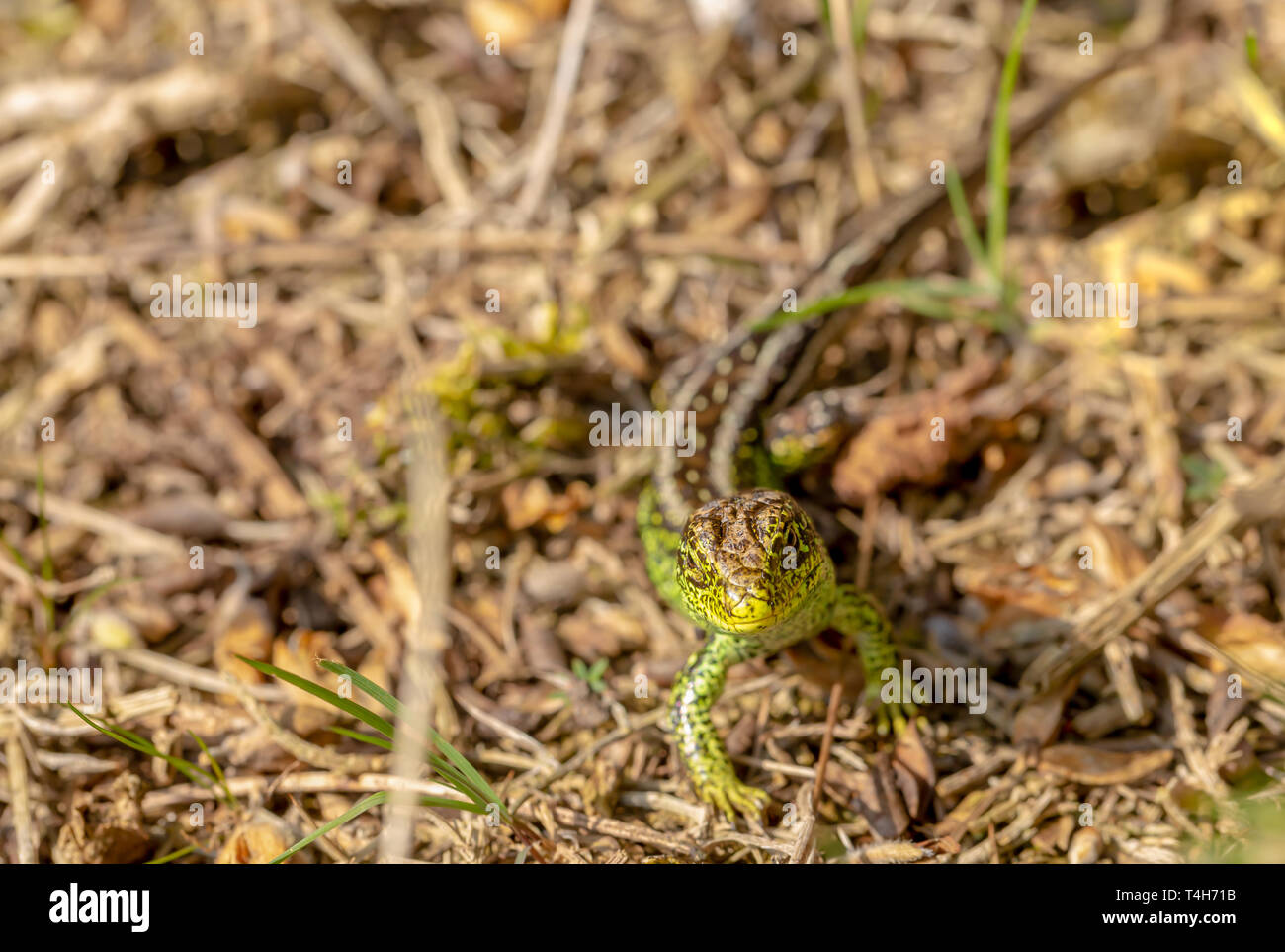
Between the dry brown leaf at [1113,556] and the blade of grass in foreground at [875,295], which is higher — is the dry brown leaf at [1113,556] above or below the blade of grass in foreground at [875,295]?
below

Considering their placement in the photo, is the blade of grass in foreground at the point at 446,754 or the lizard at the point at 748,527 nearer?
the blade of grass in foreground at the point at 446,754

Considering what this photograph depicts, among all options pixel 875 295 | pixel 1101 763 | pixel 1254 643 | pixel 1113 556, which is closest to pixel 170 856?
pixel 1101 763

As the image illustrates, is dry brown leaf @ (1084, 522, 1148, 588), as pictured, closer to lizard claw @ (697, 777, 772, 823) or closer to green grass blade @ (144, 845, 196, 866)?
lizard claw @ (697, 777, 772, 823)

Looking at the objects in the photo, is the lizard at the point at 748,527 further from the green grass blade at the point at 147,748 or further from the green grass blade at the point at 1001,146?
the green grass blade at the point at 147,748

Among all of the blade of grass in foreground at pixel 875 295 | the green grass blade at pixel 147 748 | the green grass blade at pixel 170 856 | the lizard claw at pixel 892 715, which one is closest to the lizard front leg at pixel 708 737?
the lizard claw at pixel 892 715

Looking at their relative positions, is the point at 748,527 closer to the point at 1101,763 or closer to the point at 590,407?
the point at 1101,763

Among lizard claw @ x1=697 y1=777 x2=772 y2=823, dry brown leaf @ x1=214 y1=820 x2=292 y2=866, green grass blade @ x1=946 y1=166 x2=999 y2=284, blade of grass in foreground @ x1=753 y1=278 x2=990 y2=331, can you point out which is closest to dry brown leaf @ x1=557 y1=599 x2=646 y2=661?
lizard claw @ x1=697 y1=777 x2=772 y2=823
